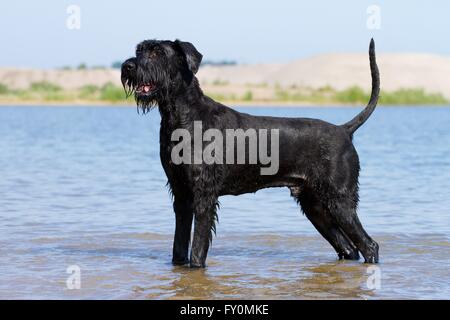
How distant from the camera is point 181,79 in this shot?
25.1 ft

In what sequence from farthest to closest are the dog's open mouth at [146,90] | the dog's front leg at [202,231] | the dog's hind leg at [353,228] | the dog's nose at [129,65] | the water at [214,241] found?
the dog's hind leg at [353,228] < the dog's front leg at [202,231] < the dog's open mouth at [146,90] < the dog's nose at [129,65] < the water at [214,241]

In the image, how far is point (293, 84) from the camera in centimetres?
6391

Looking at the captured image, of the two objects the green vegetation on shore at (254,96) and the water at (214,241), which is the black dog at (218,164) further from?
the green vegetation on shore at (254,96)

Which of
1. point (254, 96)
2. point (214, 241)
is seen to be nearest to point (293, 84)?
point (254, 96)

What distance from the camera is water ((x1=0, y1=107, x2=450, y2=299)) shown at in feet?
23.3

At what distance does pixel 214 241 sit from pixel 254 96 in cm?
4079

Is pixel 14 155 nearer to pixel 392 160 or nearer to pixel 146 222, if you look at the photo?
pixel 392 160

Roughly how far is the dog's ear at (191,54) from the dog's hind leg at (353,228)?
5.91 feet

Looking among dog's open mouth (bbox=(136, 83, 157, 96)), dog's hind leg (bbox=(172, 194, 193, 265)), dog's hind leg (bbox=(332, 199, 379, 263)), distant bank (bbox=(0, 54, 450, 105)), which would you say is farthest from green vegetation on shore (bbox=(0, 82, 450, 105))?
dog's open mouth (bbox=(136, 83, 157, 96))

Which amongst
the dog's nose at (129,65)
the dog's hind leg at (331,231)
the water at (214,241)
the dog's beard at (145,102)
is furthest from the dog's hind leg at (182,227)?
the dog's nose at (129,65)

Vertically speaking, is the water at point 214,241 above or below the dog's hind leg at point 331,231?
below

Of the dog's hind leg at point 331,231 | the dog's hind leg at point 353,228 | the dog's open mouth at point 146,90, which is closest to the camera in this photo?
the dog's open mouth at point 146,90

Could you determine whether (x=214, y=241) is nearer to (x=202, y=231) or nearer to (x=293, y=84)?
(x=202, y=231)

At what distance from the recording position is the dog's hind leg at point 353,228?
8008 millimetres
